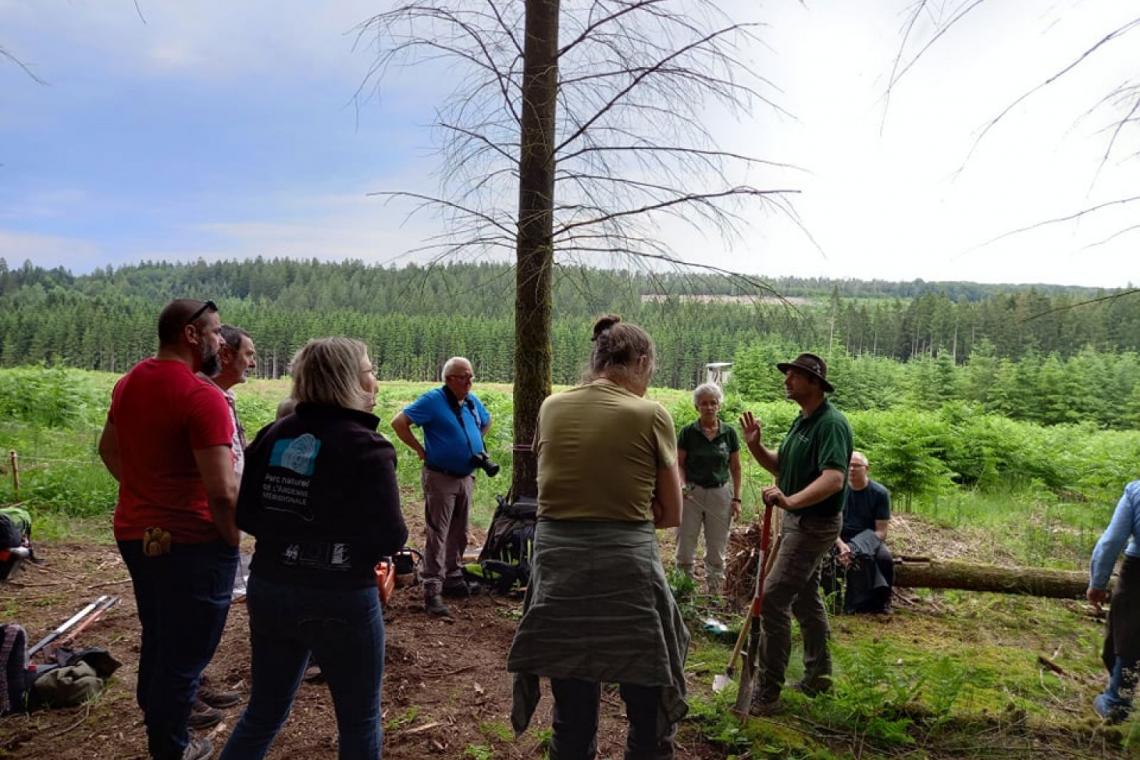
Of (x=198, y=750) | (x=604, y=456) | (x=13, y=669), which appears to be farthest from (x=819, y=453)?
(x=13, y=669)

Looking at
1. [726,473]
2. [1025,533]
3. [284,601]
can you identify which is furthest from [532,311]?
[1025,533]

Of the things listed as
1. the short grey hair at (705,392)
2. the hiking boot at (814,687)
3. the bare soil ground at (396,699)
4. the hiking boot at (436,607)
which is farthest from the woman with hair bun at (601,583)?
the short grey hair at (705,392)

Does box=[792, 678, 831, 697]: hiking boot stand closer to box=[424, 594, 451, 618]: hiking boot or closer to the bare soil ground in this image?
the bare soil ground

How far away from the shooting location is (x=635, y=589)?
89.5 inches

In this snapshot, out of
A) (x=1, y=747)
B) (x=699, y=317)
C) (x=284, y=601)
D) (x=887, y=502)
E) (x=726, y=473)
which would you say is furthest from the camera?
(x=887, y=502)

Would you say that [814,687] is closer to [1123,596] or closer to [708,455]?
[1123,596]

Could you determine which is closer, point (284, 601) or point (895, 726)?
point (284, 601)

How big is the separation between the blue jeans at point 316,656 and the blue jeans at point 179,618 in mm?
504

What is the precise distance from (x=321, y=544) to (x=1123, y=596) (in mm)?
4585

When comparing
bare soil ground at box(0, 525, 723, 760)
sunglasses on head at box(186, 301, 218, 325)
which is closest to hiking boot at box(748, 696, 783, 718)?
bare soil ground at box(0, 525, 723, 760)

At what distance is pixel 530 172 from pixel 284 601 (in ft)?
13.3

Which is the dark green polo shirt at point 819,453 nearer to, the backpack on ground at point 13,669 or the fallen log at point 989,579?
the fallen log at point 989,579

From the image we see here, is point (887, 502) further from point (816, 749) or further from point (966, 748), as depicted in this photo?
point (816, 749)

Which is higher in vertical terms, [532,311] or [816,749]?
[532,311]
